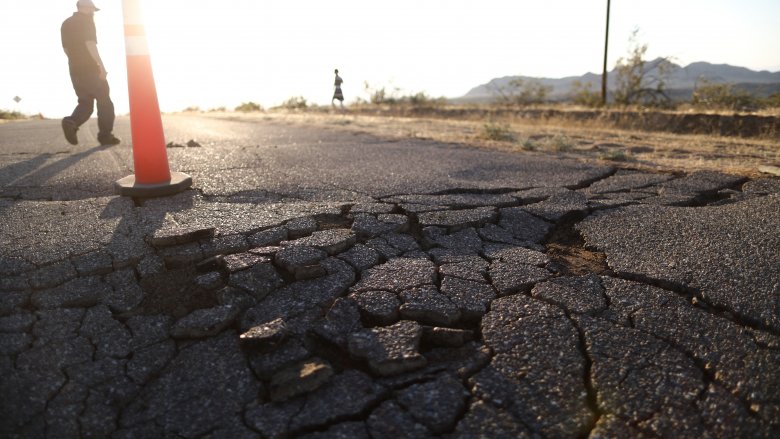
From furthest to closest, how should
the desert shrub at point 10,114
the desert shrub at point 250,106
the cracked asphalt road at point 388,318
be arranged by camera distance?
the desert shrub at point 250,106 < the desert shrub at point 10,114 < the cracked asphalt road at point 388,318

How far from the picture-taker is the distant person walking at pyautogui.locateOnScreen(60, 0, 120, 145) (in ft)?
18.9

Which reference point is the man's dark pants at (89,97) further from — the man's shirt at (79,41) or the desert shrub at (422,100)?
the desert shrub at (422,100)

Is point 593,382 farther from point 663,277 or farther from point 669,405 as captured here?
point 663,277

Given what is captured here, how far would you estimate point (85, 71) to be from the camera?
6.03m

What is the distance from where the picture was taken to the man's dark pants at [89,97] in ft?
20.0

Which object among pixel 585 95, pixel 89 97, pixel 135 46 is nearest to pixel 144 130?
pixel 135 46

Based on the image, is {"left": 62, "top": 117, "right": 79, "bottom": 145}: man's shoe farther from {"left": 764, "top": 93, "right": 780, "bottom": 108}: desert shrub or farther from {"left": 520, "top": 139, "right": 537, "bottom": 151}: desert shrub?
{"left": 764, "top": 93, "right": 780, "bottom": 108}: desert shrub

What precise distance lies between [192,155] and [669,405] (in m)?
5.33

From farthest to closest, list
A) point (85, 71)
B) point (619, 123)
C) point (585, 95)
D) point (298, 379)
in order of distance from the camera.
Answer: point (585, 95) < point (619, 123) < point (85, 71) < point (298, 379)

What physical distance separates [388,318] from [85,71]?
5.77 metres

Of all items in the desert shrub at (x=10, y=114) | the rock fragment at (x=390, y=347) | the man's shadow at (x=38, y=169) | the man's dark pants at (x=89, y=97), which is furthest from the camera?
the desert shrub at (x=10, y=114)

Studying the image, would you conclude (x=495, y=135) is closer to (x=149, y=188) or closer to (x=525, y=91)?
(x=149, y=188)

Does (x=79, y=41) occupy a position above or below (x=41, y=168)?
above

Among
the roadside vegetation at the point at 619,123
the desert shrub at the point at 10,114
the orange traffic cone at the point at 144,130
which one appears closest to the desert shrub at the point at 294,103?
the roadside vegetation at the point at 619,123
